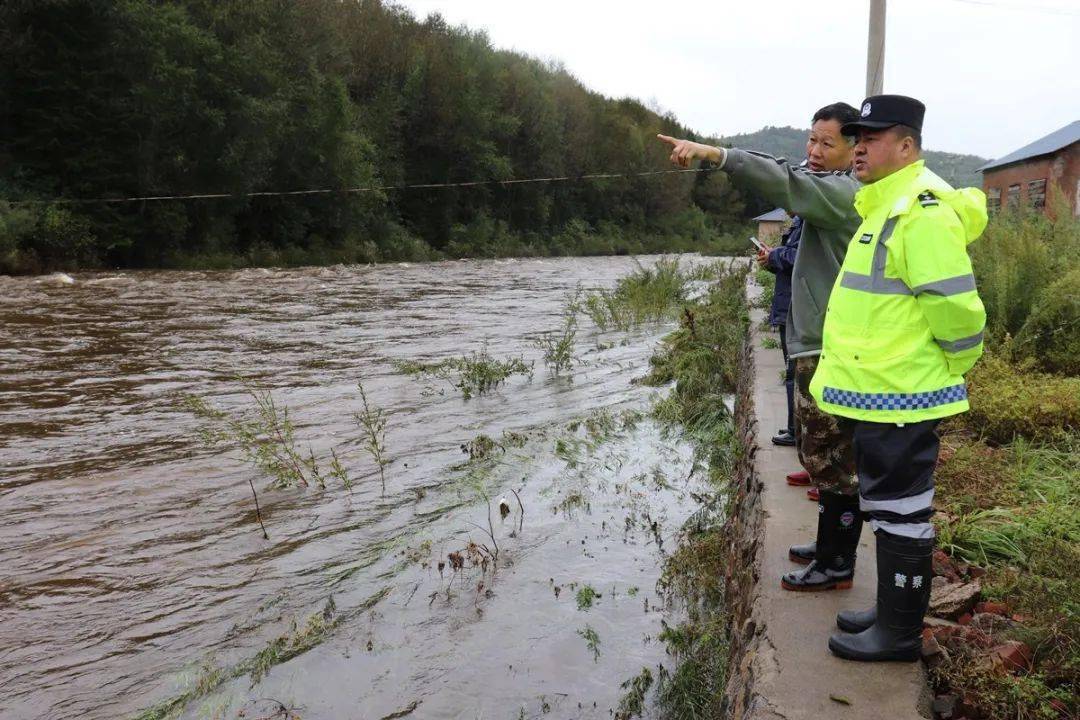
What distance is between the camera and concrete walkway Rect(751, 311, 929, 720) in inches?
85.4

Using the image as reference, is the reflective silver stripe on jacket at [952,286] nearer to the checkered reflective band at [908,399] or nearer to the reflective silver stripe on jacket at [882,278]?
the reflective silver stripe on jacket at [882,278]

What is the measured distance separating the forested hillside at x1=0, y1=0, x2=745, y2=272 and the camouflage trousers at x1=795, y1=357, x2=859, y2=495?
2007 cm

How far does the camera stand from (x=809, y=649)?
2492mm

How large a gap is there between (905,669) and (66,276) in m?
20.5

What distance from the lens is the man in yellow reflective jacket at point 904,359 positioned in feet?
7.48

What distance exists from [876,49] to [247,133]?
21436mm

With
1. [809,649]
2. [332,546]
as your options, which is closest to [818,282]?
[809,649]

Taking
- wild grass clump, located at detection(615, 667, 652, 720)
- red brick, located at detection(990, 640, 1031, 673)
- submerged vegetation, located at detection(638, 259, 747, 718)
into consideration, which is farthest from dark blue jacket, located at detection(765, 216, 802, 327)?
red brick, located at detection(990, 640, 1031, 673)

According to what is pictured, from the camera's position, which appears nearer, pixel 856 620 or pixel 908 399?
pixel 908 399

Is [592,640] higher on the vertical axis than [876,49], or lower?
lower

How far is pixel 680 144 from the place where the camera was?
9.51 ft

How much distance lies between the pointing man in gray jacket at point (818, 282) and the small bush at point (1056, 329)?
313cm

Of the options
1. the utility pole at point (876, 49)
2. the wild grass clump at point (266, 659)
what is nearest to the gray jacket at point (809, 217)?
the wild grass clump at point (266, 659)

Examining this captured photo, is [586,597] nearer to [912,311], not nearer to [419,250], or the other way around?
[912,311]
